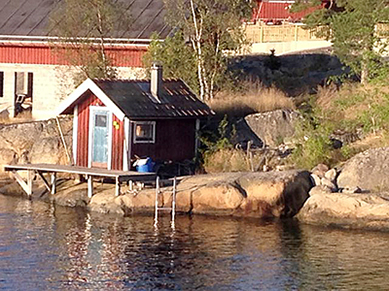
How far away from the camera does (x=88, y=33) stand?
3853 centimetres

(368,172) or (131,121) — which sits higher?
(131,121)

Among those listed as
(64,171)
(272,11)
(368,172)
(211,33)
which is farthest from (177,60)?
(272,11)

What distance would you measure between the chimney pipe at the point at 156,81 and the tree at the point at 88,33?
20.3 ft

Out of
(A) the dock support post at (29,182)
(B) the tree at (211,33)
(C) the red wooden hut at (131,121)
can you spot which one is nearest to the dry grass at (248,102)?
(B) the tree at (211,33)

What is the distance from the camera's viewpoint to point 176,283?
67.2ft

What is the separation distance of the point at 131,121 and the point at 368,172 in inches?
282

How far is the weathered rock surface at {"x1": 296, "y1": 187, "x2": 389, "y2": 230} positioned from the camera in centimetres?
2641

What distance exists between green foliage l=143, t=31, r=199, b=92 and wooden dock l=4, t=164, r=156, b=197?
6.69 metres

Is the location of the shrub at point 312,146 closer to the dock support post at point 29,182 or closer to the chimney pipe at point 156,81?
the chimney pipe at point 156,81

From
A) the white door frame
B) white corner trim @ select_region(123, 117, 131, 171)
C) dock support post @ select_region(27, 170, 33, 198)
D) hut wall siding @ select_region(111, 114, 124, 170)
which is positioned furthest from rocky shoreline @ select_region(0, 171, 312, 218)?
dock support post @ select_region(27, 170, 33, 198)

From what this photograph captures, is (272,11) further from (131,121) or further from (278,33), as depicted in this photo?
(131,121)

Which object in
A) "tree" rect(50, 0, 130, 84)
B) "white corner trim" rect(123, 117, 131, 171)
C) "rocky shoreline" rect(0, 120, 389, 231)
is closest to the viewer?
"rocky shoreline" rect(0, 120, 389, 231)

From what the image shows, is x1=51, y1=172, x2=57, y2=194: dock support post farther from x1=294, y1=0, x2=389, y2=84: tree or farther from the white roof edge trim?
x1=294, y1=0, x2=389, y2=84: tree

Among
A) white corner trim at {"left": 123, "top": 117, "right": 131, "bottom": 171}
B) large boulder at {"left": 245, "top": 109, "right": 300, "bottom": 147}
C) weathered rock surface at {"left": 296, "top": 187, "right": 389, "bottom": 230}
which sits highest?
large boulder at {"left": 245, "top": 109, "right": 300, "bottom": 147}
